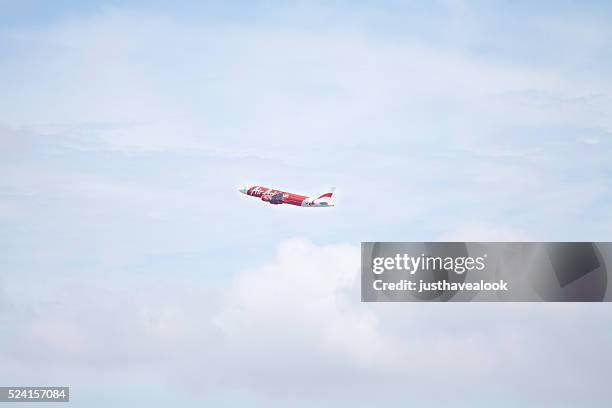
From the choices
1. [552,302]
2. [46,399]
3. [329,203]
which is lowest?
[46,399]

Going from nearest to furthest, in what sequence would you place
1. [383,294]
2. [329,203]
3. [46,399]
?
[46,399] → [383,294] → [329,203]

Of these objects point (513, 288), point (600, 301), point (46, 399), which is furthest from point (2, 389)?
point (600, 301)

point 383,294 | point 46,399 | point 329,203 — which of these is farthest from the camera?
point 329,203

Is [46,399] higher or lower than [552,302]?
lower

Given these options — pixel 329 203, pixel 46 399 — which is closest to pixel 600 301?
pixel 329 203

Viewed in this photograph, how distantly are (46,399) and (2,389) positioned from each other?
27.3ft

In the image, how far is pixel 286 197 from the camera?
183m

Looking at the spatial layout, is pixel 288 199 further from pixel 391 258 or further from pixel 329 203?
pixel 391 258

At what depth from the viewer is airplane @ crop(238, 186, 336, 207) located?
17938 cm

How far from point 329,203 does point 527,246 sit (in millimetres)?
34532

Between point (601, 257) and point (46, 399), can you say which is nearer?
point (46, 399)

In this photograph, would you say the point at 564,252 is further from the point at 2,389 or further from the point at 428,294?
the point at 2,389

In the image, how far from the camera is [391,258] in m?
169

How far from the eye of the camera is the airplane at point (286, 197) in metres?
179
